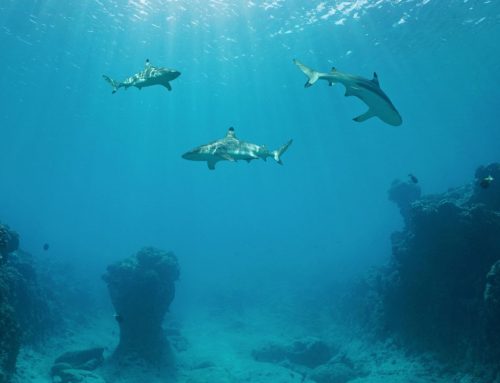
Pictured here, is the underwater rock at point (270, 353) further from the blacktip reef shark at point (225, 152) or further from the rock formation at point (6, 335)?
the blacktip reef shark at point (225, 152)

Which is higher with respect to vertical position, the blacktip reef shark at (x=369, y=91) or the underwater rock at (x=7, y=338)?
the blacktip reef shark at (x=369, y=91)

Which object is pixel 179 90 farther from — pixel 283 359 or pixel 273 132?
pixel 283 359

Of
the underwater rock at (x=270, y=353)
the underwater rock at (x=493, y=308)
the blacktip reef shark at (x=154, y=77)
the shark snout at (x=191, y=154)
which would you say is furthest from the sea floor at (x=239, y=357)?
the blacktip reef shark at (x=154, y=77)

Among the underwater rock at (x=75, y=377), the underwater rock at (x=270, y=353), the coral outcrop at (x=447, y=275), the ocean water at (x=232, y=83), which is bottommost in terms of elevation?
the underwater rock at (x=75, y=377)

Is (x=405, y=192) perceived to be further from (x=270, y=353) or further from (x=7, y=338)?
(x=7, y=338)

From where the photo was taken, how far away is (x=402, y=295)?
14.6m

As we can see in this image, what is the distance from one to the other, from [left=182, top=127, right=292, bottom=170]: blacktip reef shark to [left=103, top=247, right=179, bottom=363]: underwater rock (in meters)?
11.4

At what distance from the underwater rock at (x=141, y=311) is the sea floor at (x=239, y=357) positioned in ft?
3.13

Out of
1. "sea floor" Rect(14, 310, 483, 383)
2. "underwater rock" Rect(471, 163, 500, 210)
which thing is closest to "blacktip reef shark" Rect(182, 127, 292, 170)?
"sea floor" Rect(14, 310, 483, 383)

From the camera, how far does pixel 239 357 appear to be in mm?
21672

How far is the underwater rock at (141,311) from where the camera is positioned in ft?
54.3

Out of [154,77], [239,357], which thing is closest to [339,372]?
[239,357]

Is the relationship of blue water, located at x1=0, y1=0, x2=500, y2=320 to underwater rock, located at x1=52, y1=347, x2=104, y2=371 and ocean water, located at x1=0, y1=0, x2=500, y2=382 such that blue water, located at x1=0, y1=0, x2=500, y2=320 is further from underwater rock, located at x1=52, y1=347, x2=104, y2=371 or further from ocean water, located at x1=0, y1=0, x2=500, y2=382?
underwater rock, located at x1=52, y1=347, x2=104, y2=371

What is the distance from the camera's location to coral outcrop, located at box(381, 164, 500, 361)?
1164cm
